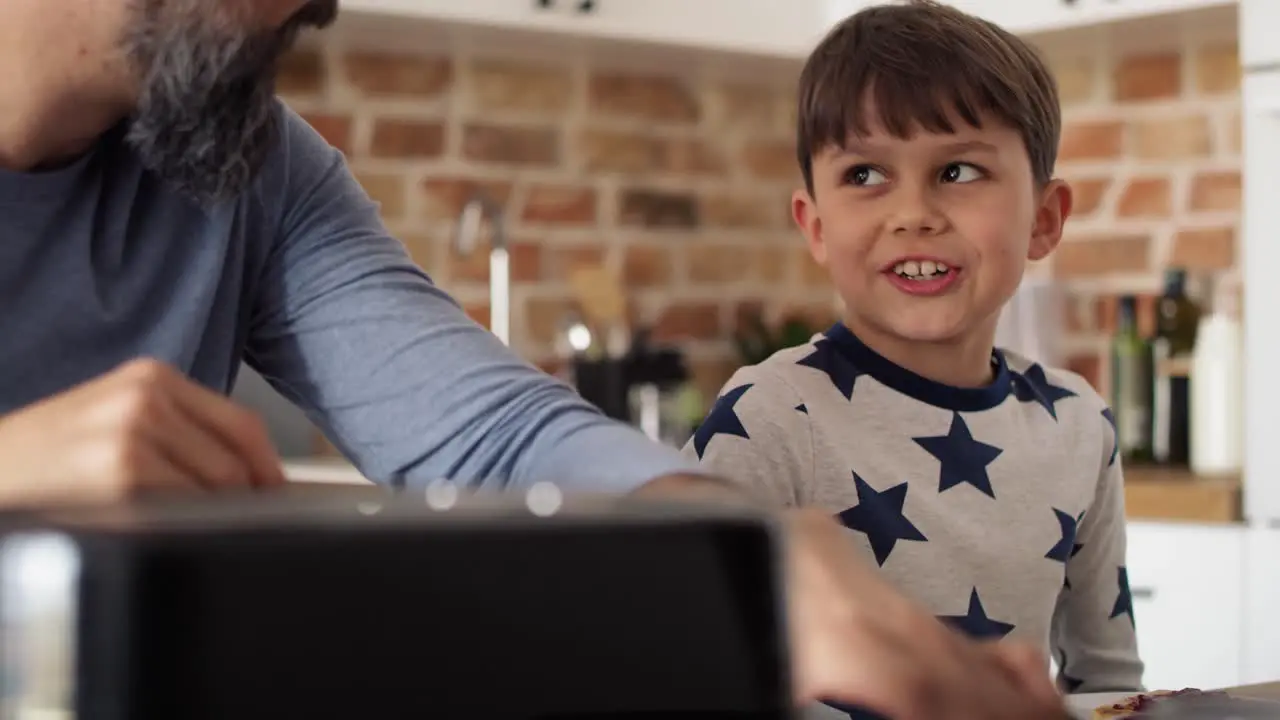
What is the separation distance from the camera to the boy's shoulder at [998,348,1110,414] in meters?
1.45

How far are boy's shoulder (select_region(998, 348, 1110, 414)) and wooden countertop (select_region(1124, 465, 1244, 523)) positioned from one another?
0.93 metres

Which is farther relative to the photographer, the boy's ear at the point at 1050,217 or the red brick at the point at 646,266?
the red brick at the point at 646,266

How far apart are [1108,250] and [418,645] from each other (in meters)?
2.85

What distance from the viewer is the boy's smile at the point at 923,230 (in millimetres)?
1308

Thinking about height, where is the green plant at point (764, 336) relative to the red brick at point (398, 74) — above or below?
below

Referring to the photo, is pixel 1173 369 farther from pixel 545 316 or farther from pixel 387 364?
pixel 387 364

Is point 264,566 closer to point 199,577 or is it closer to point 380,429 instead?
point 199,577

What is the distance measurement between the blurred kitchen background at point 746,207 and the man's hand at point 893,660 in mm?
1981

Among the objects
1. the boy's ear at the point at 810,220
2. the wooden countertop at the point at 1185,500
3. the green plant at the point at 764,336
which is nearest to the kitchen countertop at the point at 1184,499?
the wooden countertop at the point at 1185,500

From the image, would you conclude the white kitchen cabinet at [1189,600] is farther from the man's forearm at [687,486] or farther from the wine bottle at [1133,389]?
the man's forearm at [687,486]

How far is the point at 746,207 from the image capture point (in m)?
3.42

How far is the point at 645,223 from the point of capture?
10.7 feet

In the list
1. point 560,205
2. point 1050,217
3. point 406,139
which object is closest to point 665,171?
point 560,205

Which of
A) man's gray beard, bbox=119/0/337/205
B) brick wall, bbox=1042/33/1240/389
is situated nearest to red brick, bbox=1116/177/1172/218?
brick wall, bbox=1042/33/1240/389
